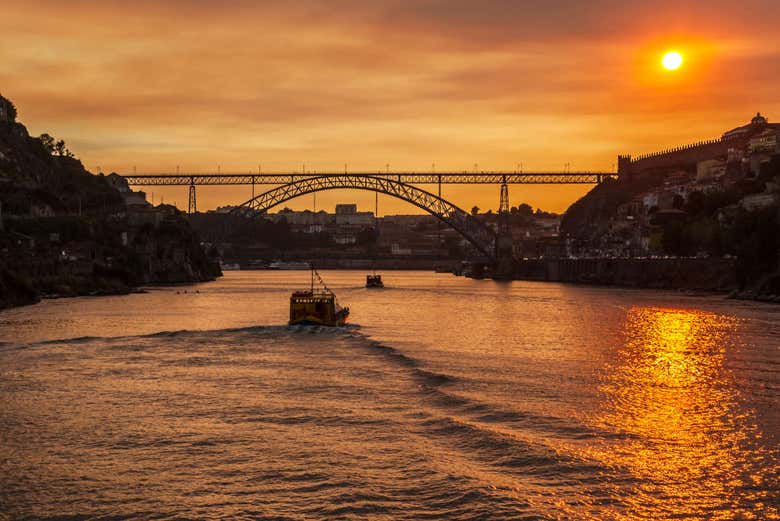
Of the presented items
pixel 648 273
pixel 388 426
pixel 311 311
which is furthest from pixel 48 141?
pixel 388 426

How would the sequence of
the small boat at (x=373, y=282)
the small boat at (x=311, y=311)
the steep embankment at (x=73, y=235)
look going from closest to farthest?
the small boat at (x=311, y=311), the steep embankment at (x=73, y=235), the small boat at (x=373, y=282)

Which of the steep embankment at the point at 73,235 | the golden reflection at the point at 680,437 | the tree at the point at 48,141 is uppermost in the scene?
the tree at the point at 48,141

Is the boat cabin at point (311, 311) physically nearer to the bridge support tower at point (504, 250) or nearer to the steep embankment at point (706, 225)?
the steep embankment at point (706, 225)

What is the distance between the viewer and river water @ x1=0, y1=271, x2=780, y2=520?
15.3m

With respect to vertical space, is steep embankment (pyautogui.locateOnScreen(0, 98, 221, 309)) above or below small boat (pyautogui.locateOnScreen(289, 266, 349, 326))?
above

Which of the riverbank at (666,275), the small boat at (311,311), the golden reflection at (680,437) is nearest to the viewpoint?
the golden reflection at (680,437)

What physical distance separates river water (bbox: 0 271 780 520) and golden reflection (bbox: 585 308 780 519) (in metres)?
0.06

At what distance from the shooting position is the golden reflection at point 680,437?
15.2 metres

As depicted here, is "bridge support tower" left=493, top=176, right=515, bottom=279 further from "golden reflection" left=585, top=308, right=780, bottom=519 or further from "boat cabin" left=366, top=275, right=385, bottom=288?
"golden reflection" left=585, top=308, right=780, bottom=519

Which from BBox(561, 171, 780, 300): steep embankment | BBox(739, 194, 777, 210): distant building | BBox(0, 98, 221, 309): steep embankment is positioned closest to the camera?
BBox(561, 171, 780, 300): steep embankment

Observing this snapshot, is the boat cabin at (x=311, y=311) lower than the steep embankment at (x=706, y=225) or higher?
lower

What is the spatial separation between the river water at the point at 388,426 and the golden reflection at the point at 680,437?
0.21 feet

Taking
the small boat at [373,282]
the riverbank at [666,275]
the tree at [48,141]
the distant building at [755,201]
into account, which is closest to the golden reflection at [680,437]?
the riverbank at [666,275]

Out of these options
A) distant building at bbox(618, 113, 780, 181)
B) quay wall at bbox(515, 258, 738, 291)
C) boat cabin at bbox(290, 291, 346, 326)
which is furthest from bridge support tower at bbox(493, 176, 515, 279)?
boat cabin at bbox(290, 291, 346, 326)
